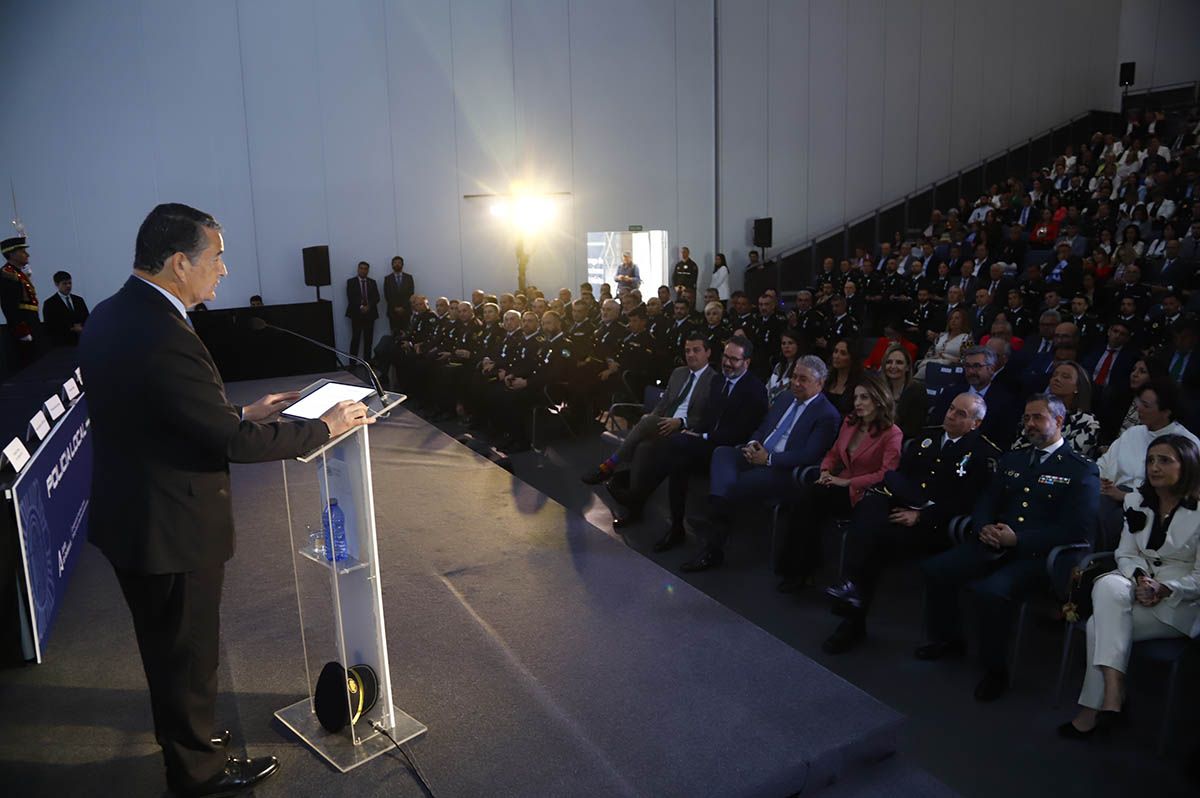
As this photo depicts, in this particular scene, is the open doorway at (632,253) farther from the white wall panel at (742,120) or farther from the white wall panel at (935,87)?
the white wall panel at (935,87)

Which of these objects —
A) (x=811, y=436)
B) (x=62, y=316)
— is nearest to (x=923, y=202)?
(x=811, y=436)

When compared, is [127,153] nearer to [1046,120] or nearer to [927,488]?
[927,488]

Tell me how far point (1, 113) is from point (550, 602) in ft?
32.2

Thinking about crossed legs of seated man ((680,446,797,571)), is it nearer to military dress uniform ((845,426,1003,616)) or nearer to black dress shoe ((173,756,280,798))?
military dress uniform ((845,426,1003,616))

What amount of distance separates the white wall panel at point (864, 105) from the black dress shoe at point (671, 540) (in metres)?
11.8

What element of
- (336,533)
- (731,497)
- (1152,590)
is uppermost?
(336,533)

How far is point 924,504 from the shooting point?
3656mm

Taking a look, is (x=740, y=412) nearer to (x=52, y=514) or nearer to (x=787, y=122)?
(x=52, y=514)

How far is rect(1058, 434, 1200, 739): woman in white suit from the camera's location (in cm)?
276

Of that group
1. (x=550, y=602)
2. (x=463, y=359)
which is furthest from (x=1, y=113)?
(x=550, y=602)

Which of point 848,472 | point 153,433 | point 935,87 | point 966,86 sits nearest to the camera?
point 153,433

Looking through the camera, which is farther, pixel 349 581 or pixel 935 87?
pixel 935 87

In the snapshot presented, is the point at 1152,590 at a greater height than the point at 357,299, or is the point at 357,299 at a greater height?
the point at 357,299

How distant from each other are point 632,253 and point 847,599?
1029cm
